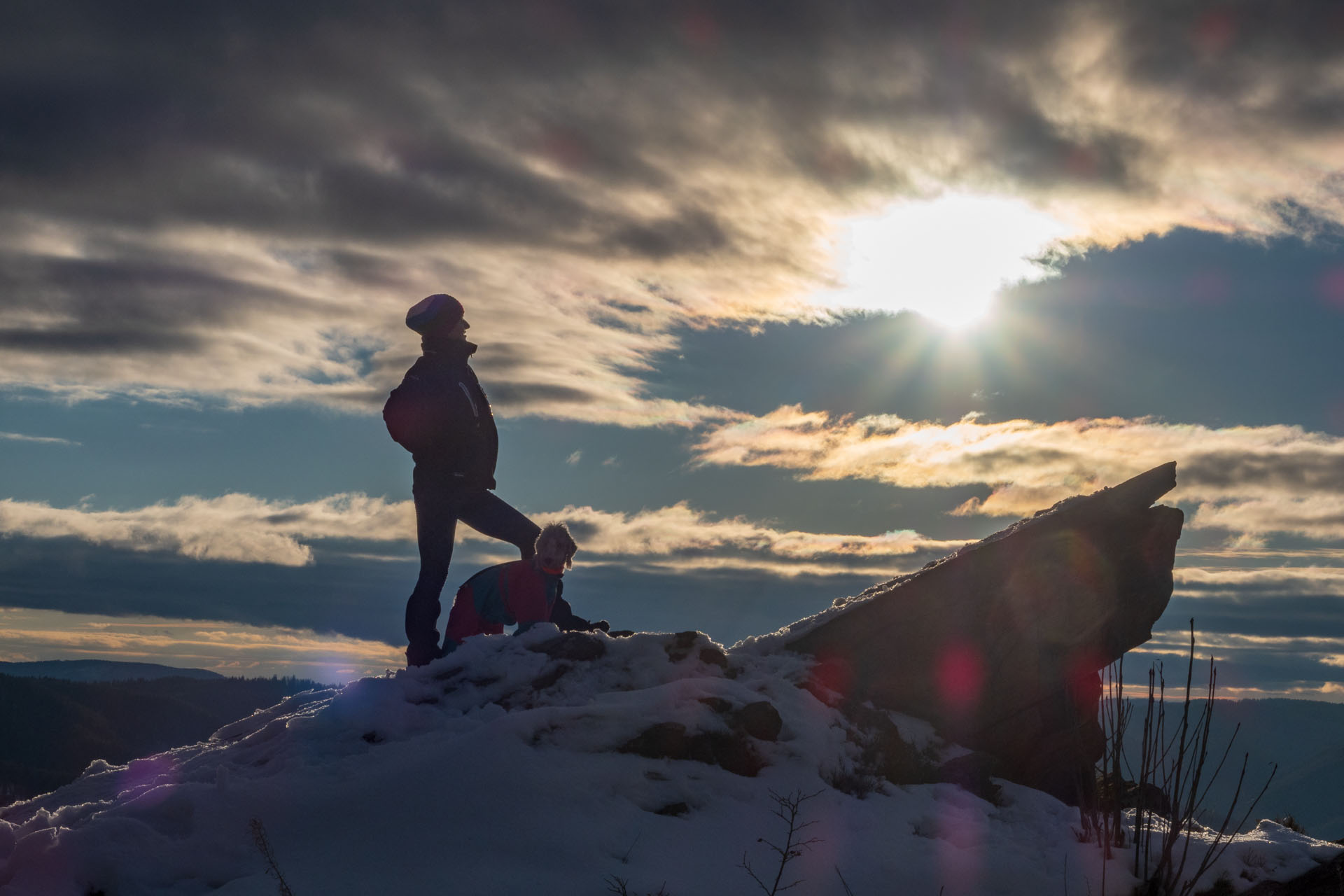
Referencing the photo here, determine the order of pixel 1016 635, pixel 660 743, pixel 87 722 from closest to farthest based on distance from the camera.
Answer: pixel 660 743 → pixel 1016 635 → pixel 87 722

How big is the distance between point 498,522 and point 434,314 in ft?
7.48

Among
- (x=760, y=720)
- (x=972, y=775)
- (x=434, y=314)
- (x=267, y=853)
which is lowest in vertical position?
(x=267, y=853)

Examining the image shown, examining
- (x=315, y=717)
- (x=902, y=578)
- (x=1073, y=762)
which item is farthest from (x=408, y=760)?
(x=1073, y=762)

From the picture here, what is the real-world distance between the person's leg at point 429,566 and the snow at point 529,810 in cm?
103

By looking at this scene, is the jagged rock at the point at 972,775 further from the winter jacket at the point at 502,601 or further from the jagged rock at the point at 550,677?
the winter jacket at the point at 502,601

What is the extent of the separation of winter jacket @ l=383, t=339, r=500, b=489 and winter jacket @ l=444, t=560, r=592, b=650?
1.04 metres

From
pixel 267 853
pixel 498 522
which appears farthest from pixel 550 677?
pixel 267 853

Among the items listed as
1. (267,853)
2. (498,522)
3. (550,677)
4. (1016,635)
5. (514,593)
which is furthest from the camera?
(1016,635)

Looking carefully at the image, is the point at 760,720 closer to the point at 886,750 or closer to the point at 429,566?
the point at 886,750

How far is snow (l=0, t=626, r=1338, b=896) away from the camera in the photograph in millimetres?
5566

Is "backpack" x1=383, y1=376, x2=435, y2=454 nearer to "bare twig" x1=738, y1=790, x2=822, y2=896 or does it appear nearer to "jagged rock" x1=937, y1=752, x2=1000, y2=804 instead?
"bare twig" x1=738, y1=790, x2=822, y2=896

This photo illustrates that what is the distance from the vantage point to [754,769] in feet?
24.4

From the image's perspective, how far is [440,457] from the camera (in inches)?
389

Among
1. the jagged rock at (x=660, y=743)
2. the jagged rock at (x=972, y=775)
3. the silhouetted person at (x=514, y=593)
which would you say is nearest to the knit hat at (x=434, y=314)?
the silhouetted person at (x=514, y=593)
